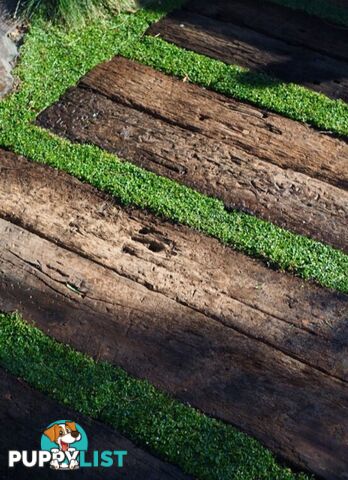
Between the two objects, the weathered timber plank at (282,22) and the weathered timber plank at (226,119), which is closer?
the weathered timber plank at (226,119)

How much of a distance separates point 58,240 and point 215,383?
130 centimetres

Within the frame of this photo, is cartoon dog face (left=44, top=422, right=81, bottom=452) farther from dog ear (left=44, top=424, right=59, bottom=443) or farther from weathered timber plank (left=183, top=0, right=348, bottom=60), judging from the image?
weathered timber plank (left=183, top=0, right=348, bottom=60)

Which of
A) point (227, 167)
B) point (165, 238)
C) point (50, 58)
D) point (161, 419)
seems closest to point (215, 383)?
point (161, 419)

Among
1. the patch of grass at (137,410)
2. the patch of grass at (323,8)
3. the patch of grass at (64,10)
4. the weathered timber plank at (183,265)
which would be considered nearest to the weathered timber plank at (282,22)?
the patch of grass at (323,8)

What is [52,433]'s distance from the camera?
375cm

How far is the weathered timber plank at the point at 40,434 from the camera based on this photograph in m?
3.60

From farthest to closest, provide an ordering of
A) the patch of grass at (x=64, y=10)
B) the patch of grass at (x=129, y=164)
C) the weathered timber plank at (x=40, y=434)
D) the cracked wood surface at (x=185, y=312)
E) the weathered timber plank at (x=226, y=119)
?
the patch of grass at (x=64, y=10) → the weathered timber plank at (x=226, y=119) → the patch of grass at (x=129, y=164) → the cracked wood surface at (x=185, y=312) → the weathered timber plank at (x=40, y=434)

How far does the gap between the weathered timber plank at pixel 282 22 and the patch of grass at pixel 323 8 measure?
54 mm

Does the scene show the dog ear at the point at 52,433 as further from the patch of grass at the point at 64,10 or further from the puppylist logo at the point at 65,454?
the patch of grass at the point at 64,10

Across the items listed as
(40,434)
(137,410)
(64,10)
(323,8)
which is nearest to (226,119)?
(64,10)

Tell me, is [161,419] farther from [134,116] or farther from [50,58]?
[50,58]

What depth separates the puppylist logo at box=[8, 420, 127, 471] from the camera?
3629 mm

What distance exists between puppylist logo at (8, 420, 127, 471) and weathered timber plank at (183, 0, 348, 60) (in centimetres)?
381

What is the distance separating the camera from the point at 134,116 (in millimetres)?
5543
